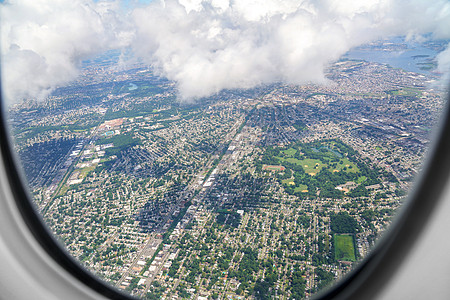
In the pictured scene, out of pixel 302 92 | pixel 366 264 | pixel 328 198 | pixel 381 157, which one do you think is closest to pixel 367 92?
pixel 302 92

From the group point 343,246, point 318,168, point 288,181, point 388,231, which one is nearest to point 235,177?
point 288,181

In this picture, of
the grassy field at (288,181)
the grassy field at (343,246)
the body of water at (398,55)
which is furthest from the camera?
the body of water at (398,55)

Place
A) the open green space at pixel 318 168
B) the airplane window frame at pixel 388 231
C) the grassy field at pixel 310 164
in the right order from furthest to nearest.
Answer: the grassy field at pixel 310 164, the open green space at pixel 318 168, the airplane window frame at pixel 388 231

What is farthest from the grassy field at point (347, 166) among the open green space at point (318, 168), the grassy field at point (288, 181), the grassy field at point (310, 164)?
the grassy field at point (288, 181)

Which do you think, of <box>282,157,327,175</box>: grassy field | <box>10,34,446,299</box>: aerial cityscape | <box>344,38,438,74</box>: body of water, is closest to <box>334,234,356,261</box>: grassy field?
<box>10,34,446,299</box>: aerial cityscape

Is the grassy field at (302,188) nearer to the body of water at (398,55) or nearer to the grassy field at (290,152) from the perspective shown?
the grassy field at (290,152)

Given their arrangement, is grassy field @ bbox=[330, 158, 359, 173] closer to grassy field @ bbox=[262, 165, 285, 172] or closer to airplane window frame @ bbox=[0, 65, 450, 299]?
grassy field @ bbox=[262, 165, 285, 172]

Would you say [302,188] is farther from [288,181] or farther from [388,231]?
[388,231]
